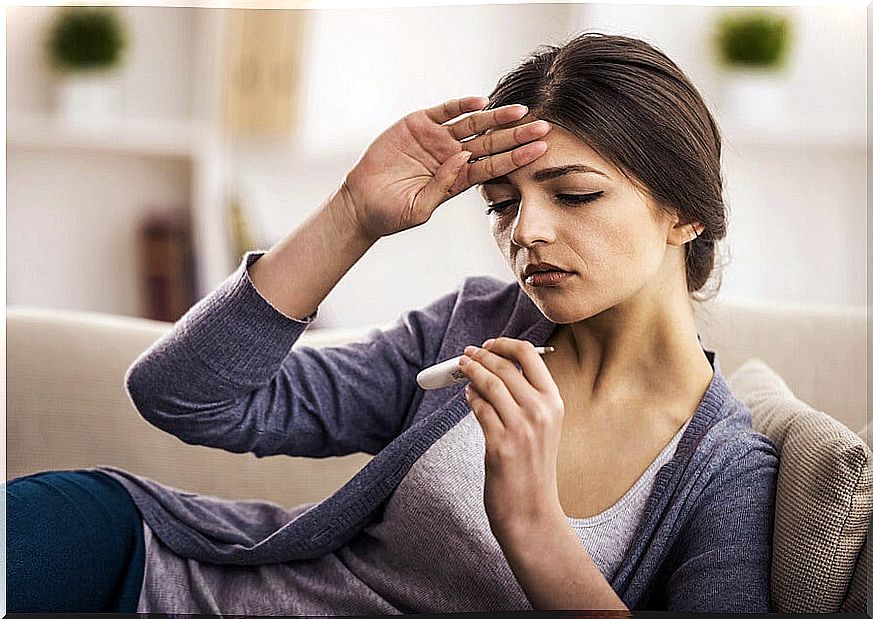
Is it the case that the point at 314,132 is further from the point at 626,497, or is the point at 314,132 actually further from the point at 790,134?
the point at 626,497

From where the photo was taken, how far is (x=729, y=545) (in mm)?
893

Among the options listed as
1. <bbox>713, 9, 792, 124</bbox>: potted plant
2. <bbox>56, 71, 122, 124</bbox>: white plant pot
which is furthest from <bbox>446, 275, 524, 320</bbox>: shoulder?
<bbox>56, 71, 122, 124</bbox>: white plant pot

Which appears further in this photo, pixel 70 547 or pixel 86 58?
pixel 86 58

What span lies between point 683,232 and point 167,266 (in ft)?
3.98

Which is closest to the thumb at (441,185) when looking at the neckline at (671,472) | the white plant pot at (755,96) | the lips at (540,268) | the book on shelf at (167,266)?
the lips at (540,268)

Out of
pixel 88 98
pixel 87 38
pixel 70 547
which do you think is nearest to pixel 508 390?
pixel 70 547

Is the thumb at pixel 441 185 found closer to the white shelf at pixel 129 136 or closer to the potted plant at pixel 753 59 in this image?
the potted plant at pixel 753 59

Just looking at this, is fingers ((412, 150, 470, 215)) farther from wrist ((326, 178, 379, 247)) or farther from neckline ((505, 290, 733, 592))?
neckline ((505, 290, 733, 592))

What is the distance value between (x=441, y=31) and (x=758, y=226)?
17.7 inches

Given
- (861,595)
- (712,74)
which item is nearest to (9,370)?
(712,74)

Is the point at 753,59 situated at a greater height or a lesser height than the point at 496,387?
greater

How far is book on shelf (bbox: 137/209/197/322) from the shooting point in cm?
189

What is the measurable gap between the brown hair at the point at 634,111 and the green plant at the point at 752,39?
0.79 ft

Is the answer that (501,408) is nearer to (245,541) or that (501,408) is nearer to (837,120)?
(245,541)
